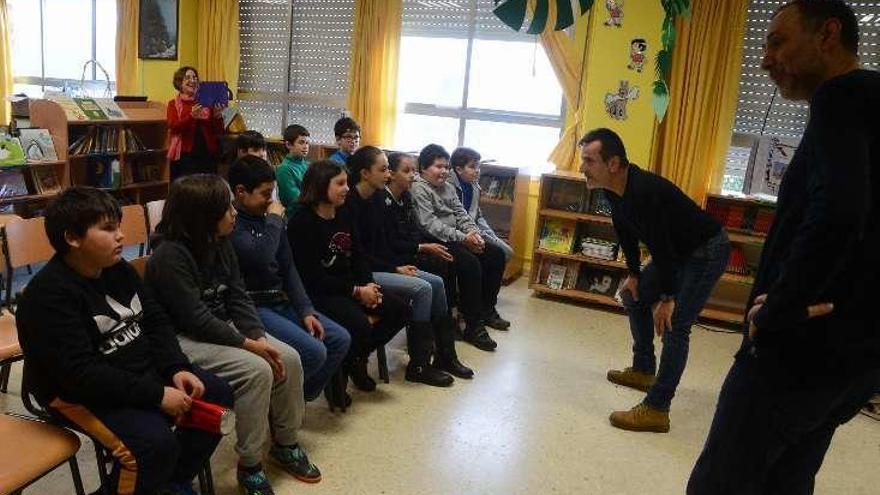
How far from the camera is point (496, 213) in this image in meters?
5.57

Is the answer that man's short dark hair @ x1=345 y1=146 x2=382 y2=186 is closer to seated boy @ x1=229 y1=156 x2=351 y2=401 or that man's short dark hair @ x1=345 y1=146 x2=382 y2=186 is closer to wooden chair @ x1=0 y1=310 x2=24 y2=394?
seated boy @ x1=229 y1=156 x2=351 y2=401

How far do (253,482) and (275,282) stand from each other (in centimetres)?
81

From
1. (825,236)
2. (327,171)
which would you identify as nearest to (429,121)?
(327,171)

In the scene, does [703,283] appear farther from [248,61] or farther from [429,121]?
[248,61]

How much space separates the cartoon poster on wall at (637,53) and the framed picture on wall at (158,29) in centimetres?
452

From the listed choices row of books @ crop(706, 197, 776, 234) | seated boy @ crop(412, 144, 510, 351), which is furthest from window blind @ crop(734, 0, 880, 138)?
seated boy @ crop(412, 144, 510, 351)

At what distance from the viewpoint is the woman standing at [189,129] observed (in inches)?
206

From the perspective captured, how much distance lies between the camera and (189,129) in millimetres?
5266

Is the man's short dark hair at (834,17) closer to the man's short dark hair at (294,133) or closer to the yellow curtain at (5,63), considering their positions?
the man's short dark hair at (294,133)

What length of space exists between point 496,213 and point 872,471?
341cm

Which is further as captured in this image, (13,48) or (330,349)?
(13,48)

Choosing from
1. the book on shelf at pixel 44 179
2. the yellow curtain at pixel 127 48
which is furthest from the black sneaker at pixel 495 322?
the yellow curtain at pixel 127 48

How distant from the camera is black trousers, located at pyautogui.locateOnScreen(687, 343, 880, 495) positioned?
52.8 inches

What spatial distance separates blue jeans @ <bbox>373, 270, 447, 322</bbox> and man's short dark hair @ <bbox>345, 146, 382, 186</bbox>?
0.52 metres
